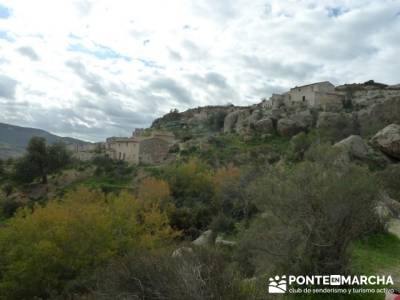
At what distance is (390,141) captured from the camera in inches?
1067

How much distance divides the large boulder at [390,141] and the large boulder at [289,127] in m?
25.6

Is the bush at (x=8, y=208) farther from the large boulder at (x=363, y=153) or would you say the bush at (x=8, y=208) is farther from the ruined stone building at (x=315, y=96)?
the ruined stone building at (x=315, y=96)

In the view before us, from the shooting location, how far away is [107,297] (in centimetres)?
697

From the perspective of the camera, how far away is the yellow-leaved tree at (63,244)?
18359 millimetres

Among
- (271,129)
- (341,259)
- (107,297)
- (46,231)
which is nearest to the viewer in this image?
(107,297)

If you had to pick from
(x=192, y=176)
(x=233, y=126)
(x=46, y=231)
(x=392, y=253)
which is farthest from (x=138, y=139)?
(x=392, y=253)

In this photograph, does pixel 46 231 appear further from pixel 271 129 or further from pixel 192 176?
pixel 271 129

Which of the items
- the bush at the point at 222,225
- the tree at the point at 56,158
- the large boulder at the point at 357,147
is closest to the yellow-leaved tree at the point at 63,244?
the bush at the point at 222,225

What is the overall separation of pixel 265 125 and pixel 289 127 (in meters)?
4.12

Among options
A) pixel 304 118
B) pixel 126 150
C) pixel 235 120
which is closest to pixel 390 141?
pixel 304 118

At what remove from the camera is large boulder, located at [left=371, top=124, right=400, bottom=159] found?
27.0 meters

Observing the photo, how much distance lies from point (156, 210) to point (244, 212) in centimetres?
792

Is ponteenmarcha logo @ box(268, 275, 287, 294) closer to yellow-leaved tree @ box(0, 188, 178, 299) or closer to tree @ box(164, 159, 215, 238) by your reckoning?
yellow-leaved tree @ box(0, 188, 178, 299)

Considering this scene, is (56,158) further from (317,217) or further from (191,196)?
(317,217)
